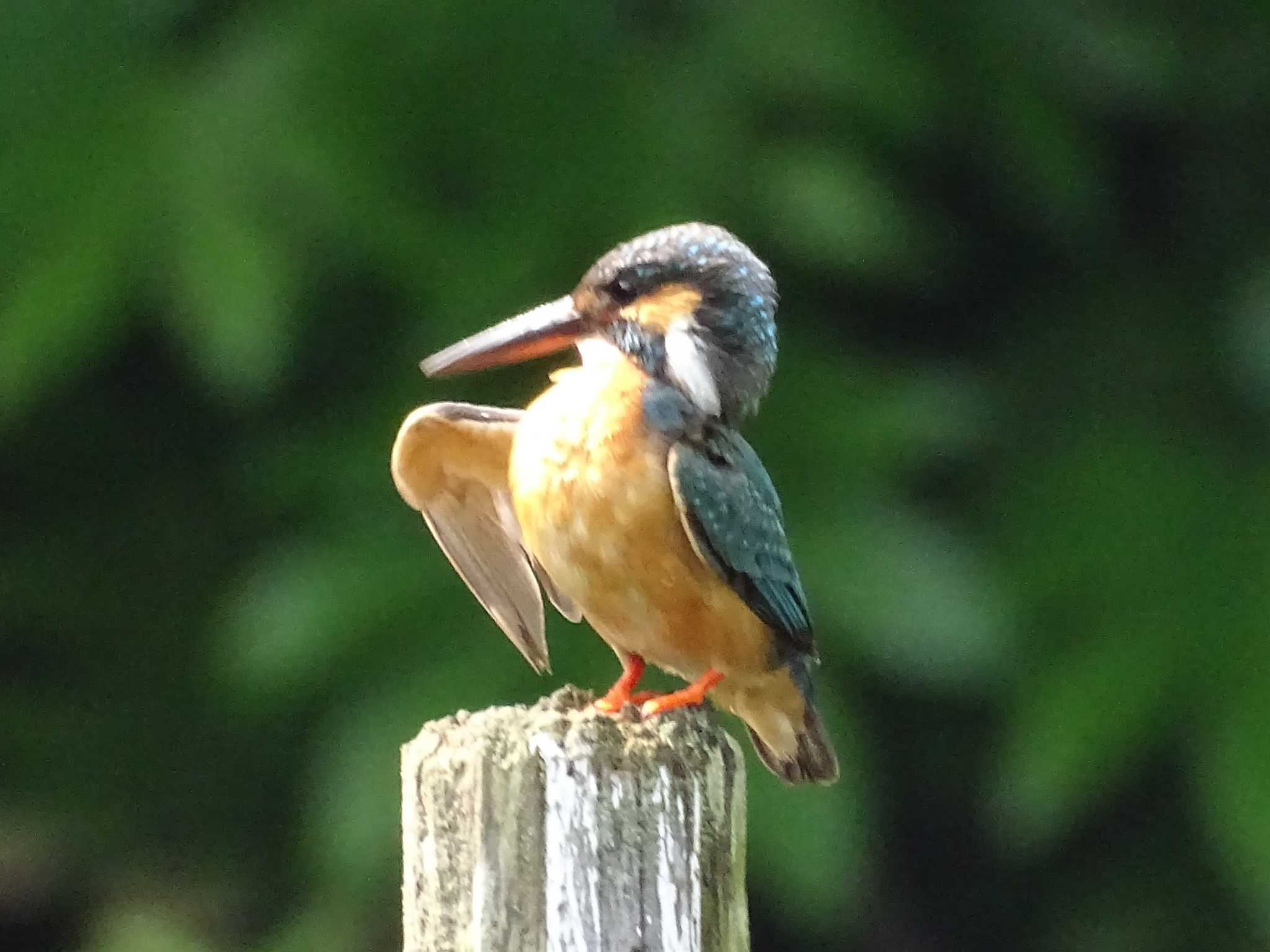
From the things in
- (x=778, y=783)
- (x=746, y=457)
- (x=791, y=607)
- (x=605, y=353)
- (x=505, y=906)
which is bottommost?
(x=505, y=906)

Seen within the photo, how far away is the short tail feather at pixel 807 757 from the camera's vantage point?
172 centimetres

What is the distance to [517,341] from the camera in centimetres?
158

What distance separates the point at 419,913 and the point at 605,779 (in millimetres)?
197

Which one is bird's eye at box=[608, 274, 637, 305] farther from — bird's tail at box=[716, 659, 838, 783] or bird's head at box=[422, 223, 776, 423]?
bird's tail at box=[716, 659, 838, 783]

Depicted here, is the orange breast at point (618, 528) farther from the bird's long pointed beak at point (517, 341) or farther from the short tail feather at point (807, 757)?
the short tail feather at point (807, 757)

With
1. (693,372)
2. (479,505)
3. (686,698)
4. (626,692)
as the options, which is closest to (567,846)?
(686,698)

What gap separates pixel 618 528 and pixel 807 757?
18.2 inches

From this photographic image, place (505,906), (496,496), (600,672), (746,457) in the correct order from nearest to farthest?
(505,906)
(746,457)
(496,496)
(600,672)

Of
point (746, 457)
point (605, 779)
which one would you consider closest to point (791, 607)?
point (746, 457)

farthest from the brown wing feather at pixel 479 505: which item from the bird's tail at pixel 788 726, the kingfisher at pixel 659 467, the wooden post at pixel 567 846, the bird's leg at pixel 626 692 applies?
the wooden post at pixel 567 846

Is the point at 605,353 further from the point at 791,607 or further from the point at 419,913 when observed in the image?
the point at 419,913

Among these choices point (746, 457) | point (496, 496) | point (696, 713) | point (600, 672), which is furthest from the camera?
point (600, 672)

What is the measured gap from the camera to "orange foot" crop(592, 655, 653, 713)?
1.46m

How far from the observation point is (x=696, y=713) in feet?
4.62
